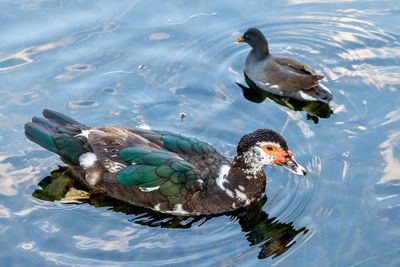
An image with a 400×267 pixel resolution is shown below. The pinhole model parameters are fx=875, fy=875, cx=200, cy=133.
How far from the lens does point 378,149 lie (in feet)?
33.3

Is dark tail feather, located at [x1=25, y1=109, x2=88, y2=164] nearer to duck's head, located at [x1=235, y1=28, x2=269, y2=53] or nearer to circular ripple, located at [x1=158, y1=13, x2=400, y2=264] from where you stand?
circular ripple, located at [x1=158, y1=13, x2=400, y2=264]

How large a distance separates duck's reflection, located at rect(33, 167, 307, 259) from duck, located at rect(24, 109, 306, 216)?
0.23ft

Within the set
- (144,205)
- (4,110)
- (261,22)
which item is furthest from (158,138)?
(261,22)

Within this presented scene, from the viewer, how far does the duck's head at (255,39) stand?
1177 cm

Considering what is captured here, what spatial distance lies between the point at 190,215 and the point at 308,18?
4.62 metres

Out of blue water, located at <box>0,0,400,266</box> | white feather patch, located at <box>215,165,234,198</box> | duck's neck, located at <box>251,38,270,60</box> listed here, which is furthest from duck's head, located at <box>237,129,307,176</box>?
duck's neck, located at <box>251,38,270,60</box>

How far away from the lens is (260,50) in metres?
11.8

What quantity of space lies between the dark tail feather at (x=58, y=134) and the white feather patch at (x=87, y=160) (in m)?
0.04

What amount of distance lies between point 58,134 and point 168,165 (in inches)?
54.4

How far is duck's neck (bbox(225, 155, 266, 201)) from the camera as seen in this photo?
9.36 metres

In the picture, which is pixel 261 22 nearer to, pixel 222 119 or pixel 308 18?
pixel 308 18

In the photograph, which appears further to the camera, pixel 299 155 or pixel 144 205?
pixel 299 155

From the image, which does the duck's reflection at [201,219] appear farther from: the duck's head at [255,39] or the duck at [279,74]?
the duck's head at [255,39]

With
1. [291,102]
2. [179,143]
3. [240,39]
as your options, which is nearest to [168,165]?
[179,143]
